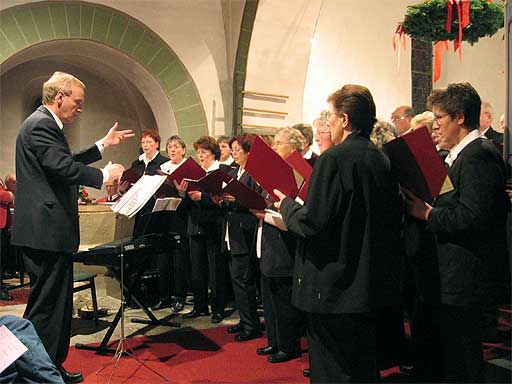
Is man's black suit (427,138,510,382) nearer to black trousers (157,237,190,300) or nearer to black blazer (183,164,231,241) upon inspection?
black blazer (183,164,231,241)

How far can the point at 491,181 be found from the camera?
7.13 feet

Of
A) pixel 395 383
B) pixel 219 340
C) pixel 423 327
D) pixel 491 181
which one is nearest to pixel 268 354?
pixel 219 340

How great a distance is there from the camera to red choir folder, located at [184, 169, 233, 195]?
3543 millimetres

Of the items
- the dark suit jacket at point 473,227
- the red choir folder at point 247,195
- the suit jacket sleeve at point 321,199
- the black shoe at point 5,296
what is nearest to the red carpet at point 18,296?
the black shoe at point 5,296

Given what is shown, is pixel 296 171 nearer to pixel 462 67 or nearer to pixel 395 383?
pixel 395 383

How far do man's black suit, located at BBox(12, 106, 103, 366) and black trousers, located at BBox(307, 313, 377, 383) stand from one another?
1538mm

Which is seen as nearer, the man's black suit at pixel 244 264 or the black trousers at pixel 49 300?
the black trousers at pixel 49 300

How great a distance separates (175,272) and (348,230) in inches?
129

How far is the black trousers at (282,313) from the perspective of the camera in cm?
334

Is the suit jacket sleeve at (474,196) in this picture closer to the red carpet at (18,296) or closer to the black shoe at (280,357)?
the black shoe at (280,357)

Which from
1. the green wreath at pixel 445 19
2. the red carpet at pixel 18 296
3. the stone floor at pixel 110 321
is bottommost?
the stone floor at pixel 110 321

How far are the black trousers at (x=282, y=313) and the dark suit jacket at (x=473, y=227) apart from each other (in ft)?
4.10

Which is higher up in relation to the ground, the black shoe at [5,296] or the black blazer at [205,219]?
the black blazer at [205,219]

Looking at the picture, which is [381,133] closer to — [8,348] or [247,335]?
[247,335]
